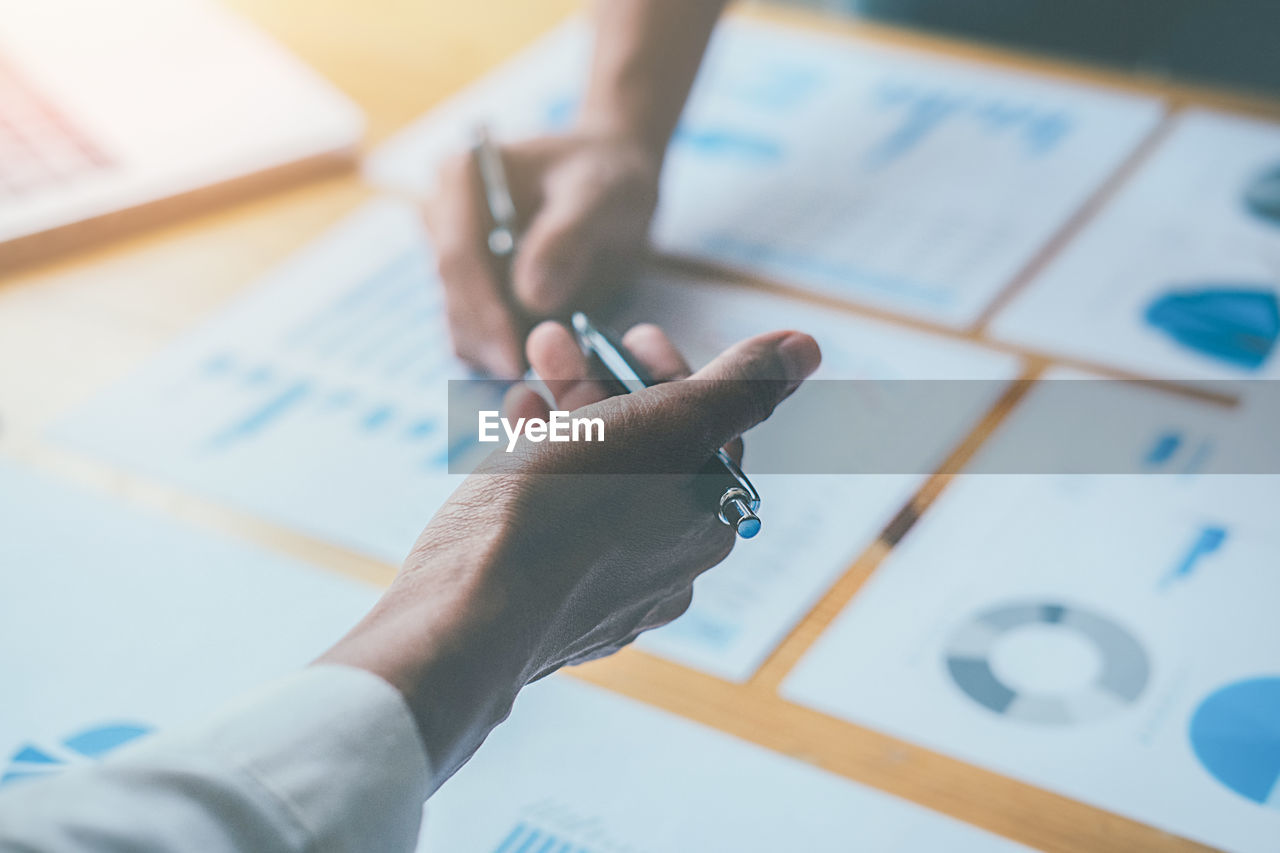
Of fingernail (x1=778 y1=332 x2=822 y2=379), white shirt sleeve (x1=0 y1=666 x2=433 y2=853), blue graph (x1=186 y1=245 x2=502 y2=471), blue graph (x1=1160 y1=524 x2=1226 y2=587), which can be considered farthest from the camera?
blue graph (x1=186 y1=245 x2=502 y2=471)

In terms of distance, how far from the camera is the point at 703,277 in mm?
810

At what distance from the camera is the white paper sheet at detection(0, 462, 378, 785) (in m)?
0.54

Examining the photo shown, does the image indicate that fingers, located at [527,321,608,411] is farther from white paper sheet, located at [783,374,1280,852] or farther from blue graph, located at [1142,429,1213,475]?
blue graph, located at [1142,429,1213,475]

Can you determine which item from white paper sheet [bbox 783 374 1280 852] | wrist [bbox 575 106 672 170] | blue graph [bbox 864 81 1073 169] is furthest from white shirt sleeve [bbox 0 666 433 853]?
blue graph [bbox 864 81 1073 169]

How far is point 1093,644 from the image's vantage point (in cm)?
53

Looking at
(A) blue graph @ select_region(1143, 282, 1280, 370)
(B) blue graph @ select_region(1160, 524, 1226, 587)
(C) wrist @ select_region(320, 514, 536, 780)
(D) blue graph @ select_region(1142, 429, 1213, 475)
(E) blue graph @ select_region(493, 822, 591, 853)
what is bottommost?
(E) blue graph @ select_region(493, 822, 591, 853)

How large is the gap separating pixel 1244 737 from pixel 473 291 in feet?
1.56

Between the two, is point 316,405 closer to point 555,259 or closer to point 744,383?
point 555,259

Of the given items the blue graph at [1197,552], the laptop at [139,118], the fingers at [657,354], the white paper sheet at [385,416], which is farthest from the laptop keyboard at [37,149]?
the blue graph at [1197,552]

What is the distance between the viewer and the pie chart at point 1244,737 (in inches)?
18.6

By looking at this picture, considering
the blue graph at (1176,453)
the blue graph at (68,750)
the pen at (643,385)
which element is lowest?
the blue graph at (68,750)

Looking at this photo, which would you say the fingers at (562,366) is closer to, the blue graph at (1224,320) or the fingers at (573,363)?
the fingers at (573,363)

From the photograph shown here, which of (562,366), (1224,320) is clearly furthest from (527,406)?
(1224,320)

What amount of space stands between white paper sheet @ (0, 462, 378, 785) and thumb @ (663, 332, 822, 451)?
0.24 meters
